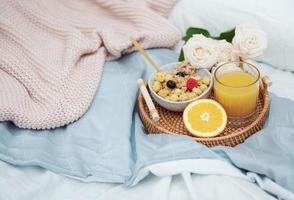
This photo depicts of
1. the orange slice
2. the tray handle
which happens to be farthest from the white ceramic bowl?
the tray handle

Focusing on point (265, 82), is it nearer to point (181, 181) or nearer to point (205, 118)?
point (205, 118)

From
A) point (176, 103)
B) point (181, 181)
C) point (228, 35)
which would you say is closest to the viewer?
point (181, 181)

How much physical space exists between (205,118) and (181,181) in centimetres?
16

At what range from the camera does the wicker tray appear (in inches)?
36.0

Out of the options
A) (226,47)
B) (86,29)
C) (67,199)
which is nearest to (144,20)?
(86,29)

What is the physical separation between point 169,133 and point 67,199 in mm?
267

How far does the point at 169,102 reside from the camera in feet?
3.22

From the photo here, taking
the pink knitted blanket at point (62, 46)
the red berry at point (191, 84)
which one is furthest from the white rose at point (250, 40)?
the pink knitted blanket at point (62, 46)

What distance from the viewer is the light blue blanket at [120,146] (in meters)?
0.87

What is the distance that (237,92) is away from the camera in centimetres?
94

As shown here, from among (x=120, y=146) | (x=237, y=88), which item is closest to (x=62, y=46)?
(x=120, y=146)

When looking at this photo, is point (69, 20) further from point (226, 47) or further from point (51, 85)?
point (226, 47)

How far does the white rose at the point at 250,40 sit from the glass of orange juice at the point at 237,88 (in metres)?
0.03

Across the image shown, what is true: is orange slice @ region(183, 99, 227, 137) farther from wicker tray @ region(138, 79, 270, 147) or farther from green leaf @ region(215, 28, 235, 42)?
green leaf @ region(215, 28, 235, 42)
